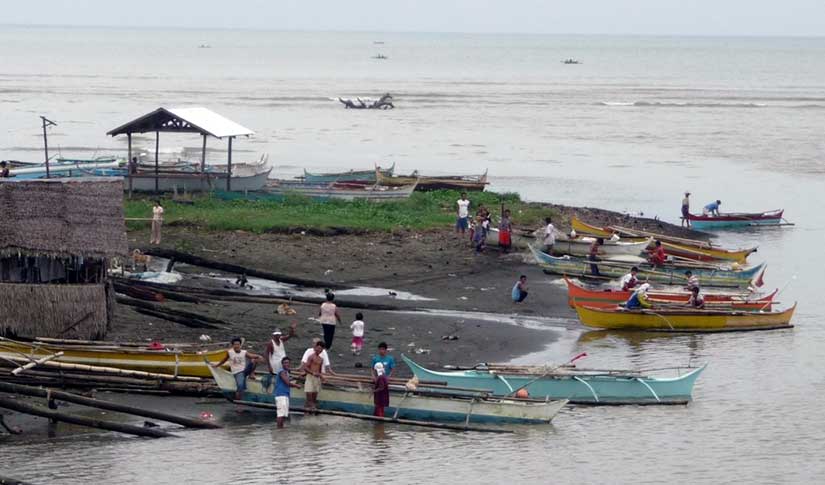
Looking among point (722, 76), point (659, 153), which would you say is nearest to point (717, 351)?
point (659, 153)

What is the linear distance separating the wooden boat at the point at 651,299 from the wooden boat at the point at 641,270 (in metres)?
3.53

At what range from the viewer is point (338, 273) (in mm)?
31344

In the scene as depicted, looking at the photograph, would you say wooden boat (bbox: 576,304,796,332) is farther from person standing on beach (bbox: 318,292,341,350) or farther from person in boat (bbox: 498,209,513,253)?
person in boat (bbox: 498,209,513,253)

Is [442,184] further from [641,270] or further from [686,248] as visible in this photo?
[641,270]

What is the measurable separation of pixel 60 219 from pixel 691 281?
51.5ft

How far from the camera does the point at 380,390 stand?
793 inches

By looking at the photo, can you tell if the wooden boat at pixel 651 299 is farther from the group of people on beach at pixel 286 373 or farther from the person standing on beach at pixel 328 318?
the group of people on beach at pixel 286 373

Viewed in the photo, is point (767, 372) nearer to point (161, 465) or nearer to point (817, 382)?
point (817, 382)

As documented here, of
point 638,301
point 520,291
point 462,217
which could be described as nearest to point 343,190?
point 462,217

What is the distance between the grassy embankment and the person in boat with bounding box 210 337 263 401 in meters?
14.6

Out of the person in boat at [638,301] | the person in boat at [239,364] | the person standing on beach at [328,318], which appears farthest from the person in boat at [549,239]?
the person in boat at [239,364]

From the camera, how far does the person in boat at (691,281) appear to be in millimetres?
29644

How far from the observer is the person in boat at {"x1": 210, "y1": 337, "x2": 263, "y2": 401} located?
2030 centimetres

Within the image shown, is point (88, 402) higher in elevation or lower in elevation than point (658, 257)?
lower
